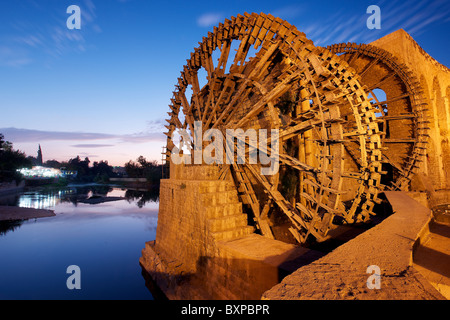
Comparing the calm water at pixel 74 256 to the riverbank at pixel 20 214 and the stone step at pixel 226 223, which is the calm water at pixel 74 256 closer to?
the riverbank at pixel 20 214

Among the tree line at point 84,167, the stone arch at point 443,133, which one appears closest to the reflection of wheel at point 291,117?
the stone arch at point 443,133

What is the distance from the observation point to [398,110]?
326 inches

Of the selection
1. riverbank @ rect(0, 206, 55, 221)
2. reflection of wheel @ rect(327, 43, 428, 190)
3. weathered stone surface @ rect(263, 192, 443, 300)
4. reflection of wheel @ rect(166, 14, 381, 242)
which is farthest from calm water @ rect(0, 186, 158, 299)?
reflection of wheel @ rect(327, 43, 428, 190)

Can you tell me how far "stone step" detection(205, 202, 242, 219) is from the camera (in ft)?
14.8

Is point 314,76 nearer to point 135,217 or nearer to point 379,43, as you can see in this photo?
point 379,43

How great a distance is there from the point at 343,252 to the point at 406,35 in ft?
33.8

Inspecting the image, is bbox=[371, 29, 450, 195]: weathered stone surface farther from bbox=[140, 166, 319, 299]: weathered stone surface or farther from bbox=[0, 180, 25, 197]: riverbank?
bbox=[0, 180, 25, 197]: riverbank

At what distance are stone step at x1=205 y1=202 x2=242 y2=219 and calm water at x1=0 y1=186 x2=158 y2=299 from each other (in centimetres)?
504

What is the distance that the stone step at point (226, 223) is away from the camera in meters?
4.28

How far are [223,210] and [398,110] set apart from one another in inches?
322

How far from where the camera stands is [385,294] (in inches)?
52.2

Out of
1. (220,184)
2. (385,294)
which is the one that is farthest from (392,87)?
(385,294)

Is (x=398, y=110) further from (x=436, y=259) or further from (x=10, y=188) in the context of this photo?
(x=10, y=188)

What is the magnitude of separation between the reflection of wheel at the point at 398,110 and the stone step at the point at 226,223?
483 centimetres
